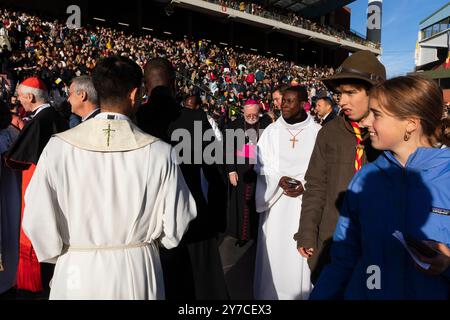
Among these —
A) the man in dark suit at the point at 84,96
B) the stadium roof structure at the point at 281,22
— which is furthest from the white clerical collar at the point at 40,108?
the stadium roof structure at the point at 281,22

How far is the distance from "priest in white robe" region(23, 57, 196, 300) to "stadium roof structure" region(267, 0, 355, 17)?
41.9 metres

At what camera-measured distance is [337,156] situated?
2447 mm

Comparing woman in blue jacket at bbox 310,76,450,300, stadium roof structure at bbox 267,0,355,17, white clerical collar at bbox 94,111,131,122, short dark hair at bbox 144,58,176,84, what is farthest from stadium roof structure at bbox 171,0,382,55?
woman in blue jacket at bbox 310,76,450,300

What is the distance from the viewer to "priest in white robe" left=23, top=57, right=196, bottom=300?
5.91ft

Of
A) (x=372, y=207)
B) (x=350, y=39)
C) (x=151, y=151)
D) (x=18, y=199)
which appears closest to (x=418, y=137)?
(x=372, y=207)

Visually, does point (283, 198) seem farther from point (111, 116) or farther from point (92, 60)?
point (92, 60)

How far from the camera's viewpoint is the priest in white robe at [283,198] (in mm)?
3754

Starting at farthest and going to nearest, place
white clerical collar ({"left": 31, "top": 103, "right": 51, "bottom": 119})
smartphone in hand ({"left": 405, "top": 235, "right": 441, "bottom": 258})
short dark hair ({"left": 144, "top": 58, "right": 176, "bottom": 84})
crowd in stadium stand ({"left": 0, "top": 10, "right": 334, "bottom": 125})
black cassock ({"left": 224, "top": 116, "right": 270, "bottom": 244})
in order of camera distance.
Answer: crowd in stadium stand ({"left": 0, "top": 10, "right": 334, "bottom": 125}), black cassock ({"left": 224, "top": 116, "right": 270, "bottom": 244}), white clerical collar ({"left": 31, "top": 103, "right": 51, "bottom": 119}), short dark hair ({"left": 144, "top": 58, "right": 176, "bottom": 84}), smartphone in hand ({"left": 405, "top": 235, "right": 441, "bottom": 258})

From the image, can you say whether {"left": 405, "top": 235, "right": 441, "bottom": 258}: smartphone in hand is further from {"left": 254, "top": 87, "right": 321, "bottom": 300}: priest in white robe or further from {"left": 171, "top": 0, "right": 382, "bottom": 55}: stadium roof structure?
{"left": 171, "top": 0, "right": 382, "bottom": 55}: stadium roof structure

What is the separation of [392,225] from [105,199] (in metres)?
1.26

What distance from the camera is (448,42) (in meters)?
50.2

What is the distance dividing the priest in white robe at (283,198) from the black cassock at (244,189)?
35.4 inches

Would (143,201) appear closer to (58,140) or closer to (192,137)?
(58,140)

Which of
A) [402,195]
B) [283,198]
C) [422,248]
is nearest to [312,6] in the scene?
[283,198]
